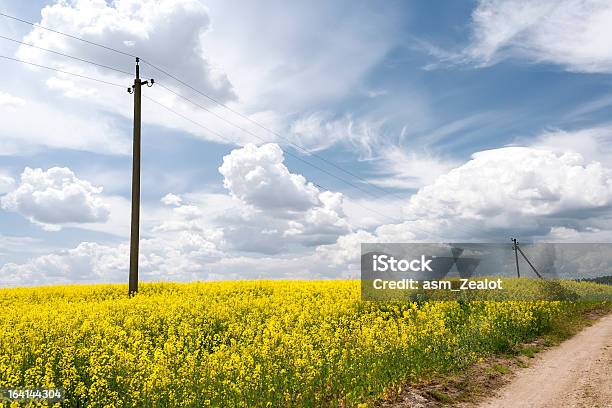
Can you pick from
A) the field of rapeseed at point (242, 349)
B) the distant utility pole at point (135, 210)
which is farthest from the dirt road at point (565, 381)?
the distant utility pole at point (135, 210)

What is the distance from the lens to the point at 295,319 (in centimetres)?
1847

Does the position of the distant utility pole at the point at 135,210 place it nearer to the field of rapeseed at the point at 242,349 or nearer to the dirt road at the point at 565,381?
the field of rapeseed at the point at 242,349

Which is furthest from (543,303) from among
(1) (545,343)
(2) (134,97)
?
(2) (134,97)

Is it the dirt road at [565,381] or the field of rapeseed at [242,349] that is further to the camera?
the dirt road at [565,381]

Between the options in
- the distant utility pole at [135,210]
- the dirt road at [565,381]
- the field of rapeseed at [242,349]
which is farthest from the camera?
the distant utility pole at [135,210]

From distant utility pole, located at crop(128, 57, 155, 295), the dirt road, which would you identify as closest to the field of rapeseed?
the dirt road

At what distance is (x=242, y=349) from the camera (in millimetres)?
12867

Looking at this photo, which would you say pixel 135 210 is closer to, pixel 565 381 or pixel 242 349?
pixel 242 349

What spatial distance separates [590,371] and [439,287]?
12.9 meters

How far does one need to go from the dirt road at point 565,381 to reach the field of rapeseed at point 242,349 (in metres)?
1.50

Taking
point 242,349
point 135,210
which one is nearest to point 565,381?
point 242,349

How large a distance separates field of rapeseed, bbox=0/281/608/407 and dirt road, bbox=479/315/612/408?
1498 mm

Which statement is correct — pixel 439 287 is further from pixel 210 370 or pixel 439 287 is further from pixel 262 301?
pixel 210 370

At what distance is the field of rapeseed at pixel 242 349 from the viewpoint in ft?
34.0
